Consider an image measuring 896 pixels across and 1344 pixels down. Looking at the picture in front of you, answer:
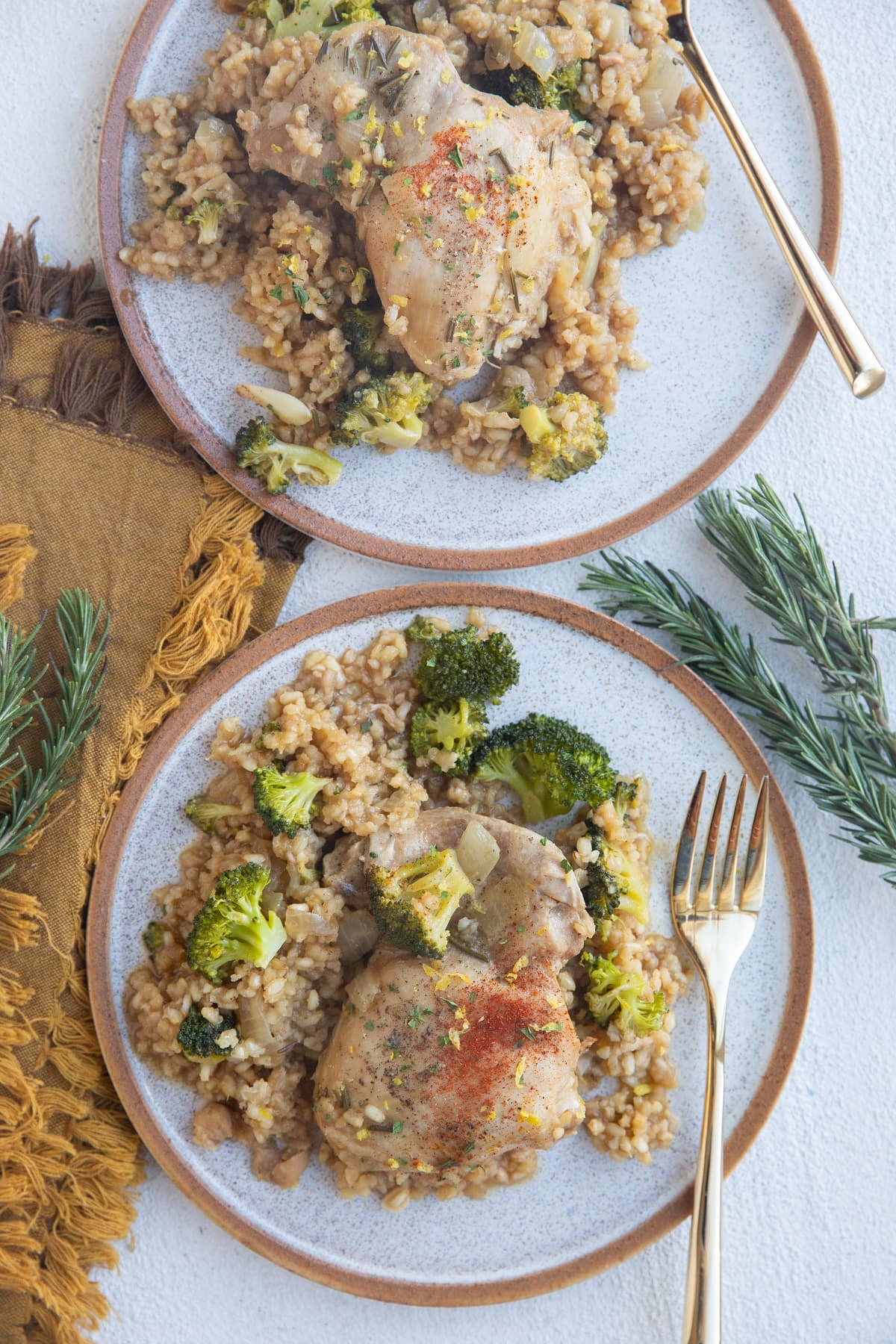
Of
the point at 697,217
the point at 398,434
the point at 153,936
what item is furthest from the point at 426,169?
the point at 153,936

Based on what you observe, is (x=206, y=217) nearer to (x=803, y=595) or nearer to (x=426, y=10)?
(x=426, y=10)

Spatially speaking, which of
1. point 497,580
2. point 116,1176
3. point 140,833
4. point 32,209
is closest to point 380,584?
point 497,580

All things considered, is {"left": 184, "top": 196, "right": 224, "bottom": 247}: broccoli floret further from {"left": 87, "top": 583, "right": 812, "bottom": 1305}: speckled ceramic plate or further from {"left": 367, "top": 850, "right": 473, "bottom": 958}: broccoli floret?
{"left": 367, "top": 850, "right": 473, "bottom": 958}: broccoli floret

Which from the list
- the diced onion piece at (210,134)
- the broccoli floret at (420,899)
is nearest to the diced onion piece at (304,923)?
the broccoli floret at (420,899)

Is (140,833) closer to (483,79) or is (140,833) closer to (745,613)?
(745,613)

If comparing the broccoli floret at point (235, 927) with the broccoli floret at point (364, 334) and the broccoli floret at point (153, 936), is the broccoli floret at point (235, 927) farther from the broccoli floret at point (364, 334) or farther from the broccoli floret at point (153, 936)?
the broccoli floret at point (364, 334)
